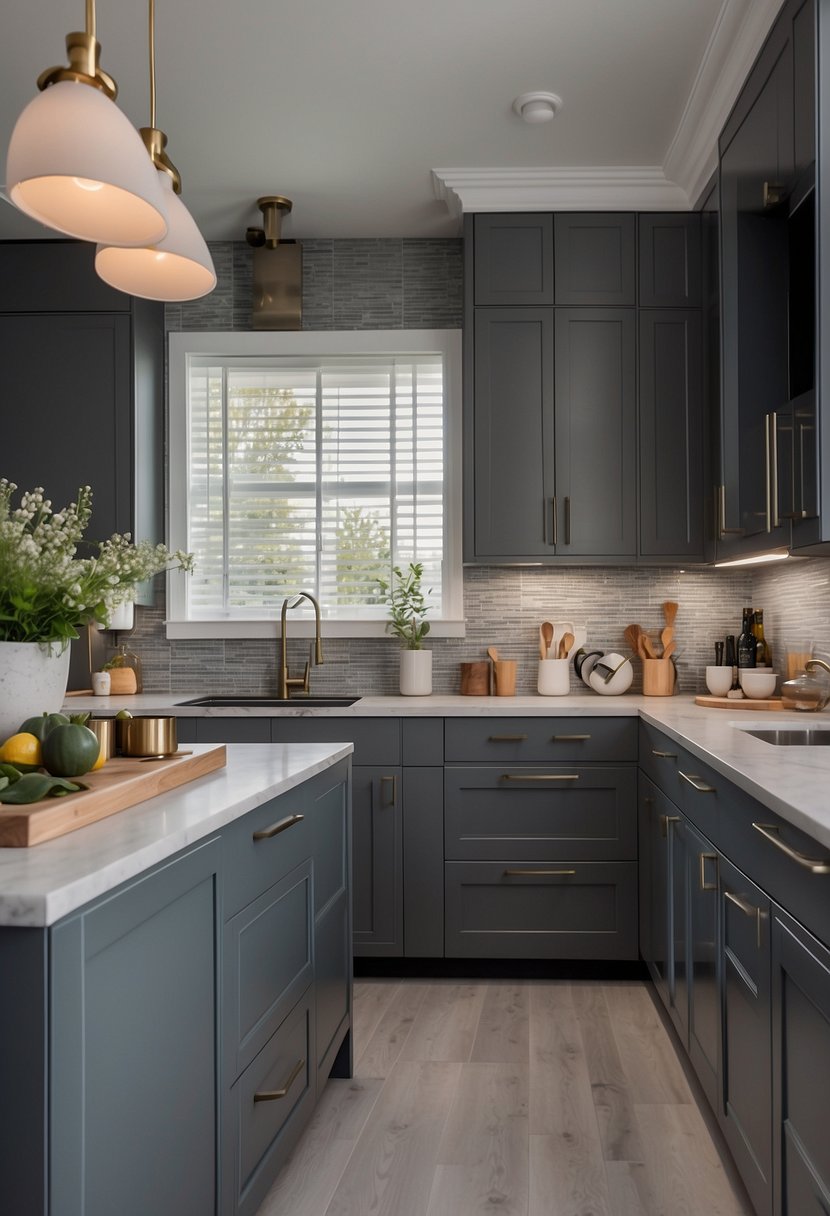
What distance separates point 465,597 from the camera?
3928 millimetres

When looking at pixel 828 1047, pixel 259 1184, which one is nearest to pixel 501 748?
pixel 259 1184

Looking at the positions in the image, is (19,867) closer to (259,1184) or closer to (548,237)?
(259,1184)

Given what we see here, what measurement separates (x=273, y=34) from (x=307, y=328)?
4.55 feet

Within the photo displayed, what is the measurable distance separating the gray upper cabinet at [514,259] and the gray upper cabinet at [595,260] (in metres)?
0.04

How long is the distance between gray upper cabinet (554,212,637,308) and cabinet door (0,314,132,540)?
167 cm

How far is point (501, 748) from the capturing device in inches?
131

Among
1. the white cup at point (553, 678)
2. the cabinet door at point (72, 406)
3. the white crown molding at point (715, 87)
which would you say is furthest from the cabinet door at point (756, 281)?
the cabinet door at point (72, 406)

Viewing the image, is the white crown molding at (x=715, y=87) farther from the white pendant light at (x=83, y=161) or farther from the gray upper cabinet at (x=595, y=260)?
the white pendant light at (x=83, y=161)

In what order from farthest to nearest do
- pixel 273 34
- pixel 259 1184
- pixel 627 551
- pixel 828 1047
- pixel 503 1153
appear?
1. pixel 627 551
2. pixel 273 34
3. pixel 503 1153
4. pixel 259 1184
5. pixel 828 1047

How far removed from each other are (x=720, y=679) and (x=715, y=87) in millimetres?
1946

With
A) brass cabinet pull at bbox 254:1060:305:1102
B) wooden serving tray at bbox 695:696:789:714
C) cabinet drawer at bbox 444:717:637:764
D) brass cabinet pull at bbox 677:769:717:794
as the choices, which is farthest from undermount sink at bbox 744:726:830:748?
brass cabinet pull at bbox 254:1060:305:1102

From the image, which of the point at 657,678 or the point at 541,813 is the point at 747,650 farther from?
the point at 541,813

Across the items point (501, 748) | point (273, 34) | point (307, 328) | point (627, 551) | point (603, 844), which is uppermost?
point (273, 34)

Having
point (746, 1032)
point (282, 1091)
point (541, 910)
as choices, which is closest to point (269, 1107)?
point (282, 1091)
